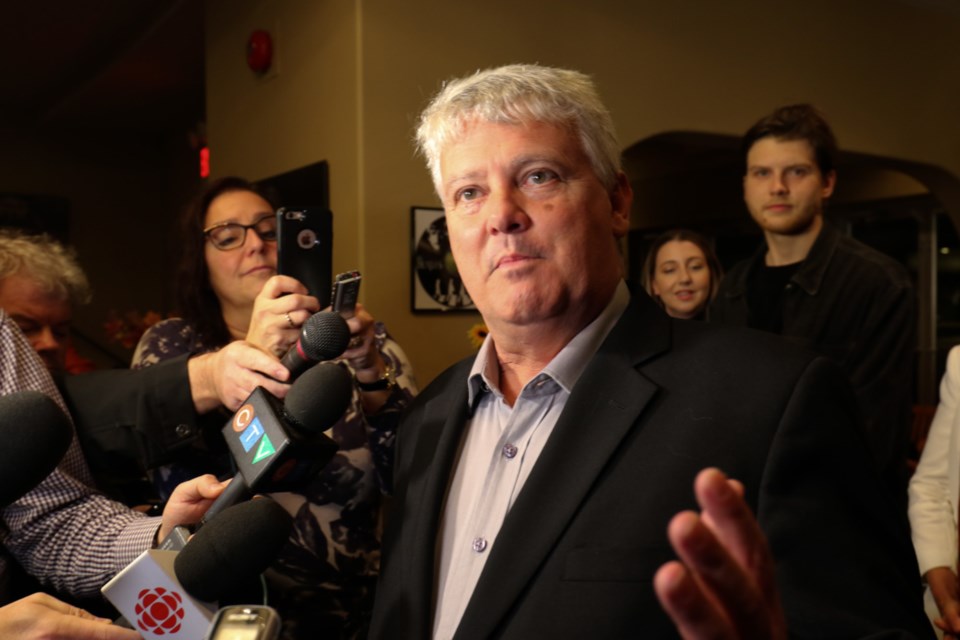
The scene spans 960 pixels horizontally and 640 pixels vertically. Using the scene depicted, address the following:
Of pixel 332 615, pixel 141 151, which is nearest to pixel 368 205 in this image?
pixel 332 615

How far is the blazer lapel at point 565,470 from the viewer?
1.00 m

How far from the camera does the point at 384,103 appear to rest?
3127mm

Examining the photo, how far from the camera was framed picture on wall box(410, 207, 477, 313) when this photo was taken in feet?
10.5

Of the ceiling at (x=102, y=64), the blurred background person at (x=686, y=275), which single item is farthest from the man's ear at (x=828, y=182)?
the ceiling at (x=102, y=64)

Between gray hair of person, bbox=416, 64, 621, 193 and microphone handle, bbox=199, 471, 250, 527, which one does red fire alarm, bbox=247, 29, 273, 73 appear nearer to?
gray hair of person, bbox=416, 64, 621, 193

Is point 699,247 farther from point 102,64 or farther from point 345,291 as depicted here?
point 102,64

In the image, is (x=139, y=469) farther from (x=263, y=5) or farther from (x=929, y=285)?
(x=929, y=285)

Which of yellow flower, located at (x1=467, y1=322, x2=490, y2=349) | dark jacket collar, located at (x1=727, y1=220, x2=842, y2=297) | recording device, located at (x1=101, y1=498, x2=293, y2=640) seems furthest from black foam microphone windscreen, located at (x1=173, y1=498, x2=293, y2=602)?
yellow flower, located at (x1=467, y1=322, x2=490, y2=349)

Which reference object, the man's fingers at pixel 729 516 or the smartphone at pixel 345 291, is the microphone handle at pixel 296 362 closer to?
the smartphone at pixel 345 291

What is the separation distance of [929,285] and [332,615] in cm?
631

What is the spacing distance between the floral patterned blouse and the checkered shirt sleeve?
26 centimetres

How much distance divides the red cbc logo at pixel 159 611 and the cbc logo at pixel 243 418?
206 mm

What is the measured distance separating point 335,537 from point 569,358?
73 centimetres

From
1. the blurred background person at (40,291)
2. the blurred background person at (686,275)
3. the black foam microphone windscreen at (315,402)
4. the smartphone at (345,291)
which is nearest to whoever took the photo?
the black foam microphone windscreen at (315,402)
